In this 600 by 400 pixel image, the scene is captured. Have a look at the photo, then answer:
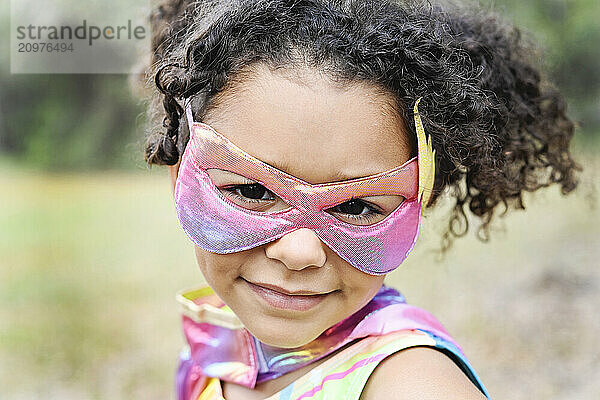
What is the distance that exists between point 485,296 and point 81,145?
2.62m

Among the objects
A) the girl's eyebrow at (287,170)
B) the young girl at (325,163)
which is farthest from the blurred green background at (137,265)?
the girl's eyebrow at (287,170)

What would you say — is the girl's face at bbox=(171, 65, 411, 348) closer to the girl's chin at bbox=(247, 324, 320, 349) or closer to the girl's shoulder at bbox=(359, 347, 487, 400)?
the girl's chin at bbox=(247, 324, 320, 349)

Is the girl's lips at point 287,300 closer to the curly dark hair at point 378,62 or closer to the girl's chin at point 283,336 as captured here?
the girl's chin at point 283,336

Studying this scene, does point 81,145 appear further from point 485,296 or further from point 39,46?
point 485,296

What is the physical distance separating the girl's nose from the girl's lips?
0.08 meters

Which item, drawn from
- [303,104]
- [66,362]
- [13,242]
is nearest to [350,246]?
[303,104]

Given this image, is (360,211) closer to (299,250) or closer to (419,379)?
(299,250)

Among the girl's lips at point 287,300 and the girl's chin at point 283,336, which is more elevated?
the girl's lips at point 287,300

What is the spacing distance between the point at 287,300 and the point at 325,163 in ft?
0.88

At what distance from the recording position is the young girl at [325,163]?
1309 millimetres

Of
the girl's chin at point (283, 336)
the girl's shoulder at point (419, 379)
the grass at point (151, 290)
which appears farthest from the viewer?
the grass at point (151, 290)

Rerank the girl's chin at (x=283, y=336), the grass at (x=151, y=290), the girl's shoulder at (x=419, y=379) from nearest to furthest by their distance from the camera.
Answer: the girl's shoulder at (x=419, y=379) → the girl's chin at (x=283, y=336) → the grass at (x=151, y=290)

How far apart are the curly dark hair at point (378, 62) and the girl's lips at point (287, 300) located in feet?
1.15

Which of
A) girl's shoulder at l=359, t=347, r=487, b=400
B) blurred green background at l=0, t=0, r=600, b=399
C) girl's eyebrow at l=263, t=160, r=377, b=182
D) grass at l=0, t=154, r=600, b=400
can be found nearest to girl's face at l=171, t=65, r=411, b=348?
girl's eyebrow at l=263, t=160, r=377, b=182
